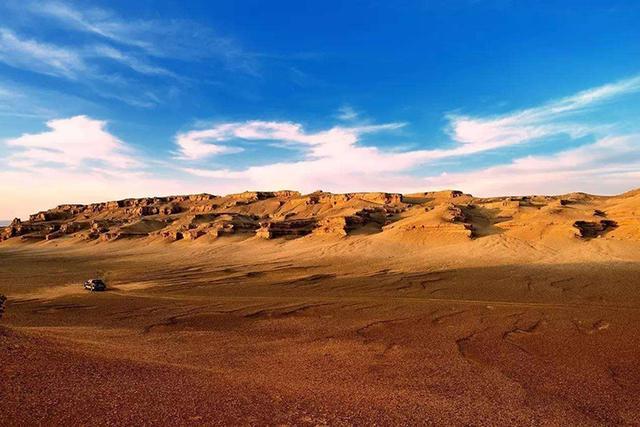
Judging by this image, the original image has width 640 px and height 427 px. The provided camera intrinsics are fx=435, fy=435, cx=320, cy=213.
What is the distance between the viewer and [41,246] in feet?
267

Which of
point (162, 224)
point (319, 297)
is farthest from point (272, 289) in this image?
point (162, 224)

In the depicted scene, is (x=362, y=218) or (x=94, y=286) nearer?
(x=94, y=286)

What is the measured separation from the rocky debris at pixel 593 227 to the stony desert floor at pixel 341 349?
625 cm

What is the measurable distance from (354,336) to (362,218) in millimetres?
45045

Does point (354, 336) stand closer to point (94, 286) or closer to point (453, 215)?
point (94, 286)

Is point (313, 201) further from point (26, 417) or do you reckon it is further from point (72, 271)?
point (26, 417)

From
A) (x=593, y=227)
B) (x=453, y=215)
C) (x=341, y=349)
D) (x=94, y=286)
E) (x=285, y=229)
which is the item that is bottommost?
(x=94, y=286)

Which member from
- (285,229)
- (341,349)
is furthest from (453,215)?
(341,349)

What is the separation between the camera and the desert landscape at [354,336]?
23.3ft

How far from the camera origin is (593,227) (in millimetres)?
37094

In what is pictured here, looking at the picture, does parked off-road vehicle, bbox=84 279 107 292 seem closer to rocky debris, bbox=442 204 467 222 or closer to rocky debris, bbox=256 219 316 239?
rocky debris, bbox=256 219 316 239

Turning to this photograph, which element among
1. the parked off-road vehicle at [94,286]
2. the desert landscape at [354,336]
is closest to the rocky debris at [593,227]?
the desert landscape at [354,336]

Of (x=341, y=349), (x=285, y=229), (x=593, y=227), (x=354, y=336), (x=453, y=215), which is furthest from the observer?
(x=285, y=229)

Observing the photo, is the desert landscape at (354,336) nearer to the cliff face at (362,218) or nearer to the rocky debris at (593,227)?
the rocky debris at (593,227)
